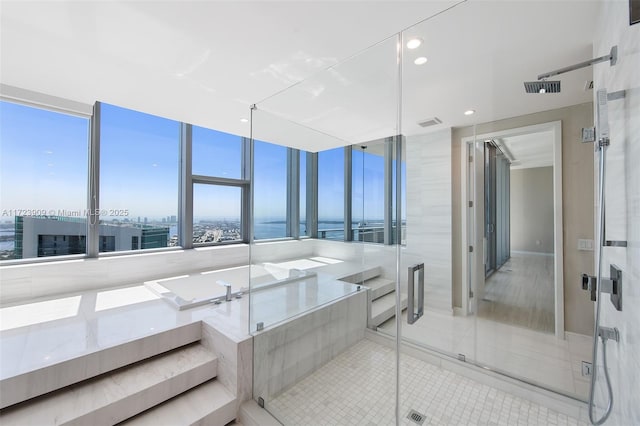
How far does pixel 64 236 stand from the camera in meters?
3.27

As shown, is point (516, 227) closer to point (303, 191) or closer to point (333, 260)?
point (333, 260)

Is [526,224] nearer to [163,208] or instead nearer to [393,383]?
[393,383]

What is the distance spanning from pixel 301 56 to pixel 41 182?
3.50m

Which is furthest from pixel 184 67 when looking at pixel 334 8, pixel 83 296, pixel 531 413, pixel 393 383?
pixel 531 413

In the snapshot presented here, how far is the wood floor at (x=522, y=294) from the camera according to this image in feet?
7.77

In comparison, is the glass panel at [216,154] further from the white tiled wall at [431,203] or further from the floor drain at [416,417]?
the floor drain at [416,417]

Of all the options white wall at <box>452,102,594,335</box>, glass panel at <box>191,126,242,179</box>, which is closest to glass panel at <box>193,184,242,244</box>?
glass panel at <box>191,126,242,179</box>

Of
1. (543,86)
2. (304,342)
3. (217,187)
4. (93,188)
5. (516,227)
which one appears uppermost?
(543,86)

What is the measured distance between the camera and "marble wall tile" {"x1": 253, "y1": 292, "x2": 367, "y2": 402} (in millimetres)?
2045

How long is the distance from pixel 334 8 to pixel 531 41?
1.37 m

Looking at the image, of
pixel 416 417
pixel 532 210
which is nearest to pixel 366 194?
pixel 532 210

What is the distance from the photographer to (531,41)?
5.70 ft

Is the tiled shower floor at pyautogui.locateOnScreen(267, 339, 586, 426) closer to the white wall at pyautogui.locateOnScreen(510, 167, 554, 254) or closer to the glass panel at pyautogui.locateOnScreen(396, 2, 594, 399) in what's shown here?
the glass panel at pyautogui.locateOnScreen(396, 2, 594, 399)

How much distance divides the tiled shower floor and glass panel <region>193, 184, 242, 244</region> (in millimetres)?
3146
